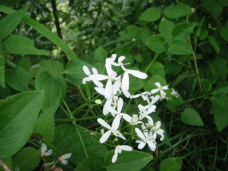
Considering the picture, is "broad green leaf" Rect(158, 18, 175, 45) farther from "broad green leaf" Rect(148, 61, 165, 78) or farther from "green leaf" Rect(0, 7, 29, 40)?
"green leaf" Rect(0, 7, 29, 40)

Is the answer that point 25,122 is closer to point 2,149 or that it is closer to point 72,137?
point 2,149

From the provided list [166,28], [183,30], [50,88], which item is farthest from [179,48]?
[50,88]

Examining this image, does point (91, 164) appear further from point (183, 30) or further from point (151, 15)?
point (151, 15)

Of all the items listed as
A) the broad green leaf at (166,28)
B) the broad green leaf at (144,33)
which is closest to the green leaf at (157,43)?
the broad green leaf at (166,28)

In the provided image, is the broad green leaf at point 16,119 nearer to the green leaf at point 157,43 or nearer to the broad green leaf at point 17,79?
the broad green leaf at point 17,79

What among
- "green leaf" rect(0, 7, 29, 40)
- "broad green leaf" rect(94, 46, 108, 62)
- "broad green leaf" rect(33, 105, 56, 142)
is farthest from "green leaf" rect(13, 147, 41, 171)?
"broad green leaf" rect(94, 46, 108, 62)

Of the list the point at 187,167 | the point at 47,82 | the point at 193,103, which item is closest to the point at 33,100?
the point at 47,82

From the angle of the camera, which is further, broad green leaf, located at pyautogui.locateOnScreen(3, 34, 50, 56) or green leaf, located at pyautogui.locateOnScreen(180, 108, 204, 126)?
green leaf, located at pyautogui.locateOnScreen(180, 108, 204, 126)
